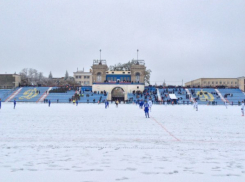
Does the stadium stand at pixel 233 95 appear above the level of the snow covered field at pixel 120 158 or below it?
above

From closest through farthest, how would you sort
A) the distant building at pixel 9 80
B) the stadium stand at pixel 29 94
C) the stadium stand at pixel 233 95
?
the stadium stand at pixel 233 95, the stadium stand at pixel 29 94, the distant building at pixel 9 80

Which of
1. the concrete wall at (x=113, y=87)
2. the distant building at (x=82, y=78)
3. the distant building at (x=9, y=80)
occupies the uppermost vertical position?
the distant building at (x=82, y=78)

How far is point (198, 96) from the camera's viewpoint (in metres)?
59.9

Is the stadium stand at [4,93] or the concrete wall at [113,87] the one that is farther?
the concrete wall at [113,87]

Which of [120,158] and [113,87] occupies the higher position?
[113,87]

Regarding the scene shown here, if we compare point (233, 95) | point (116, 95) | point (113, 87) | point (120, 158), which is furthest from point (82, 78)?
point (120, 158)

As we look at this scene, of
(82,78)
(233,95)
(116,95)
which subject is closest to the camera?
(233,95)

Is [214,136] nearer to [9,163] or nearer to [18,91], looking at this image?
[9,163]

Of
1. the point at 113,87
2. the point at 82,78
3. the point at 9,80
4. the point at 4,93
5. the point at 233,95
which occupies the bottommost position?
the point at 233,95

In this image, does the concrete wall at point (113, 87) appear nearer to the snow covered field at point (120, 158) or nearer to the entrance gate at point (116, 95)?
the entrance gate at point (116, 95)

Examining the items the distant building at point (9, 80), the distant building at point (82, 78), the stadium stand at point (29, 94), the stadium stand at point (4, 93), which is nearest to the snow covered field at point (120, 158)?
the stadium stand at point (29, 94)

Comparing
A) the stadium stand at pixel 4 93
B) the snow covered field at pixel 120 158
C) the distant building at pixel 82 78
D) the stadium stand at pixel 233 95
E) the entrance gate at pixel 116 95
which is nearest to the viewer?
the snow covered field at pixel 120 158

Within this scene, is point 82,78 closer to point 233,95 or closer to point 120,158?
point 233,95

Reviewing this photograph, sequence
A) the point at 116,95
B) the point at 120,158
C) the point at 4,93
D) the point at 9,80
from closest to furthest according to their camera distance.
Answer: the point at 120,158 < the point at 4,93 < the point at 9,80 < the point at 116,95
